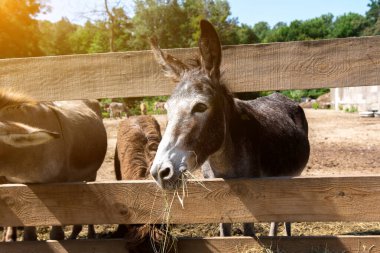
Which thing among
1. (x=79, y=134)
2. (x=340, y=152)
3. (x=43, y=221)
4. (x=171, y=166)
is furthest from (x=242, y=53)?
(x=340, y=152)

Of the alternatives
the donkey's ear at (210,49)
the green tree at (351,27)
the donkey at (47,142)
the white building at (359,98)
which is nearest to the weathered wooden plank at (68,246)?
the donkey at (47,142)

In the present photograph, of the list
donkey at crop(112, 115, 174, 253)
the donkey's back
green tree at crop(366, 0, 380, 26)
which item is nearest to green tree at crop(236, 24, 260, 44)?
green tree at crop(366, 0, 380, 26)

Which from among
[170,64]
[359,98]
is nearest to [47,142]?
[170,64]

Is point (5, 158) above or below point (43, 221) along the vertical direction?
above

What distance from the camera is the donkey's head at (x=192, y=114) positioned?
8.24 feet

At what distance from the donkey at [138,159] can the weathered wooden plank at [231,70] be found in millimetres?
780

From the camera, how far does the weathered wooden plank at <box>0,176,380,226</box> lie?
289 cm

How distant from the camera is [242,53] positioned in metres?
3.06

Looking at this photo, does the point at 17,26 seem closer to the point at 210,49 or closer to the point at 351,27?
the point at 210,49

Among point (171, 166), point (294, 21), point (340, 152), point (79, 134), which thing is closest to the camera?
point (171, 166)

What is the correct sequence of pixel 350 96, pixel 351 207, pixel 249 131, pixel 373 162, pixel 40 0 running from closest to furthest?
pixel 351 207
pixel 249 131
pixel 373 162
pixel 350 96
pixel 40 0

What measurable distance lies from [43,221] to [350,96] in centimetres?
2614

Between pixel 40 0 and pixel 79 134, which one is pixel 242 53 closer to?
pixel 79 134

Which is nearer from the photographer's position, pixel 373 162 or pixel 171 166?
pixel 171 166
